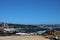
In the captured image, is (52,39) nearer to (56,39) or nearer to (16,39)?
(56,39)

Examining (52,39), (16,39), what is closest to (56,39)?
(52,39)

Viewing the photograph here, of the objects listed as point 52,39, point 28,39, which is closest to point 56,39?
point 52,39

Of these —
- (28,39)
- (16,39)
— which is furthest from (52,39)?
(16,39)

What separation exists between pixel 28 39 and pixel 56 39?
3752 millimetres

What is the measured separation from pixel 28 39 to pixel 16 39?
161cm

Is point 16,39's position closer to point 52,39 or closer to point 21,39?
point 21,39

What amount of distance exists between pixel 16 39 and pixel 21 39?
0.68 meters

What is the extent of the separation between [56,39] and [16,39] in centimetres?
526

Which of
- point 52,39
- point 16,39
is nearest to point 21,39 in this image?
point 16,39

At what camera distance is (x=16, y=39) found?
22.3 m

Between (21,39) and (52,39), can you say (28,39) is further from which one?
(52,39)

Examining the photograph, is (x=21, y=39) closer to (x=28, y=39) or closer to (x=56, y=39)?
(x=28, y=39)

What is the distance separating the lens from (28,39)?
74.0 feet

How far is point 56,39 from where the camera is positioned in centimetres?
2152
